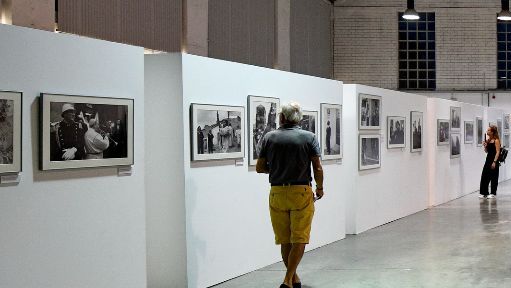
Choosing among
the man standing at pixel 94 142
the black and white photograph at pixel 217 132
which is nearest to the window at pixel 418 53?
the black and white photograph at pixel 217 132

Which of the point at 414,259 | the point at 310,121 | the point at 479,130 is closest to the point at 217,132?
the point at 310,121

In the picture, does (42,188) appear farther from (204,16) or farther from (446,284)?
(204,16)

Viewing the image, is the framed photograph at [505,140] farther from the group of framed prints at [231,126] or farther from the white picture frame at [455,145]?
the group of framed prints at [231,126]

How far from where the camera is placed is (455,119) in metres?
20.6

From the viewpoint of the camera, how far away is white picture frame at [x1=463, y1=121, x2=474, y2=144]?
22016mm

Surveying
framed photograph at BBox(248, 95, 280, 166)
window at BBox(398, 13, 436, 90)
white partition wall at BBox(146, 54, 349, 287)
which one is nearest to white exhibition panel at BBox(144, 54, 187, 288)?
white partition wall at BBox(146, 54, 349, 287)

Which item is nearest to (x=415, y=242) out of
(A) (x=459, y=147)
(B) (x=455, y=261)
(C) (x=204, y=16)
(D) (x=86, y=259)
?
(B) (x=455, y=261)

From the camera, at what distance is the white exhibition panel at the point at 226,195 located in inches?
335

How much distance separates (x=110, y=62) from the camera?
7.34 m

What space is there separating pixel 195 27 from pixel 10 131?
1141 cm

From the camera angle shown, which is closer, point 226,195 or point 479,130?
point 226,195

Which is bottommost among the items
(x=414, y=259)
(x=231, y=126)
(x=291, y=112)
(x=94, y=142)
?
(x=414, y=259)

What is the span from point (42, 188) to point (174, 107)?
2.08m

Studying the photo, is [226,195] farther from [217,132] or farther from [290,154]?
[290,154]
